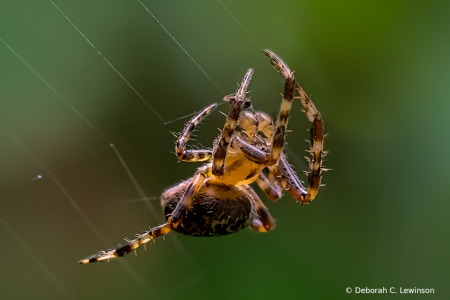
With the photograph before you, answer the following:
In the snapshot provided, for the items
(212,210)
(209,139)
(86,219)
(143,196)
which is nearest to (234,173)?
(212,210)

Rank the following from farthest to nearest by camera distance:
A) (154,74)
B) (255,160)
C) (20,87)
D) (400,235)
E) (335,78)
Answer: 1. (400,235)
2. (335,78)
3. (154,74)
4. (20,87)
5. (255,160)

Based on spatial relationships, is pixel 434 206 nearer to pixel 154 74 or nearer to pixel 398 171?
pixel 398 171

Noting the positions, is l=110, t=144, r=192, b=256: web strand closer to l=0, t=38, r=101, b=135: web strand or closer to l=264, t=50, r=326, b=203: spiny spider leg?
l=0, t=38, r=101, b=135: web strand

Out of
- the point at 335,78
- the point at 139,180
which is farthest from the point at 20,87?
the point at 335,78

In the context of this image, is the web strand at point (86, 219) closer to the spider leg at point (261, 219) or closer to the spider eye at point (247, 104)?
the spider leg at point (261, 219)

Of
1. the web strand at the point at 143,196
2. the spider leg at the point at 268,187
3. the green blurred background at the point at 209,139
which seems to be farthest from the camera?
the web strand at the point at 143,196

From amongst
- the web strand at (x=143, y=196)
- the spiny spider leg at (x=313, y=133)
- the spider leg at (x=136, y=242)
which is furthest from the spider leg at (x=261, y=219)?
the web strand at (x=143, y=196)

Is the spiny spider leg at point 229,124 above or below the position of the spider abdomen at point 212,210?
above
